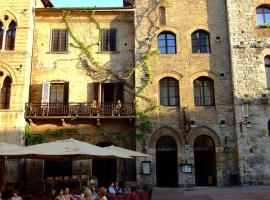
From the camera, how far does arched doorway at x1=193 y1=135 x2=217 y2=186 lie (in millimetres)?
21094

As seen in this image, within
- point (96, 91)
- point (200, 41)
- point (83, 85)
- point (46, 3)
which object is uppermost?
point (46, 3)

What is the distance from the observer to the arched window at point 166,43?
22494mm

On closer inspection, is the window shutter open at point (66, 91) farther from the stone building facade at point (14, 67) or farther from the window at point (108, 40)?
the window at point (108, 40)

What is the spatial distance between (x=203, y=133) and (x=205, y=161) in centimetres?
253

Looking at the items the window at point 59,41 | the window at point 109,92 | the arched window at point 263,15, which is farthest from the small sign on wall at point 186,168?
the window at point 59,41

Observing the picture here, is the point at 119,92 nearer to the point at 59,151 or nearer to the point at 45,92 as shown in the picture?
the point at 45,92

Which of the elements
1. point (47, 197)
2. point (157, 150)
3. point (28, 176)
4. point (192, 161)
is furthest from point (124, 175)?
point (47, 197)

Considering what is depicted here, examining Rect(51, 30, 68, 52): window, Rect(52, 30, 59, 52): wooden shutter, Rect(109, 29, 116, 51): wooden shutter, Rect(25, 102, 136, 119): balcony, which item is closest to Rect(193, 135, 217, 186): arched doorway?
Rect(25, 102, 136, 119): balcony

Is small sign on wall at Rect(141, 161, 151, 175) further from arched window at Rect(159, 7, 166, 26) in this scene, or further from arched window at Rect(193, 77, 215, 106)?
arched window at Rect(159, 7, 166, 26)

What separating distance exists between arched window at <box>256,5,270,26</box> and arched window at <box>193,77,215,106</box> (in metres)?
5.33

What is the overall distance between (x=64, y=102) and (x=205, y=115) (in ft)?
29.2

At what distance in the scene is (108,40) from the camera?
2297cm

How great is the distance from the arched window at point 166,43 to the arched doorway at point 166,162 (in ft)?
19.0

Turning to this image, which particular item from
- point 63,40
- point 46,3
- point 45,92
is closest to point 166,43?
point 63,40
